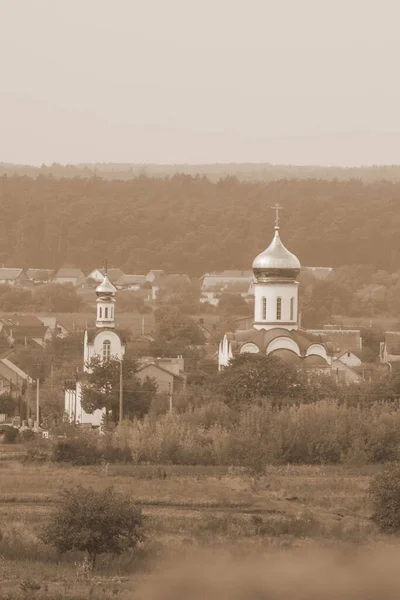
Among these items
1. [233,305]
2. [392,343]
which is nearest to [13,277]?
[233,305]

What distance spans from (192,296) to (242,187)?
50.1m

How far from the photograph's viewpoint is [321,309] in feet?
236

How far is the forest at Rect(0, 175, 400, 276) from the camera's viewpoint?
10719cm

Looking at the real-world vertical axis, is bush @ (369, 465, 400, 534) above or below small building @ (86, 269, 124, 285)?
below

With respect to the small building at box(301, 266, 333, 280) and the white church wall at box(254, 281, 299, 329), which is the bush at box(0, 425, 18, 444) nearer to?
the white church wall at box(254, 281, 299, 329)

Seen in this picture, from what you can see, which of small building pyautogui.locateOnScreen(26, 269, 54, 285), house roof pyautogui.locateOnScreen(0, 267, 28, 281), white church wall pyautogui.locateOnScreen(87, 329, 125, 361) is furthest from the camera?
small building pyautogui.locateOnScreen(26, 269, 54, 285)

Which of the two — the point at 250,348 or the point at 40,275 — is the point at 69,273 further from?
the point at 250,348

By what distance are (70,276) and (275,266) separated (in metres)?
64.2

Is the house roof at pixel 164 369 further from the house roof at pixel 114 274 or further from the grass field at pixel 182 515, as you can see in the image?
the house roof at pixel 114 274

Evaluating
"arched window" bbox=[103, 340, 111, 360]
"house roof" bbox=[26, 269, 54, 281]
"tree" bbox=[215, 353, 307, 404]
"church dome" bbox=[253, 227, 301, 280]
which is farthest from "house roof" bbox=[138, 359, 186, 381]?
"house roof" bbox=[26, 269, 54, 281]

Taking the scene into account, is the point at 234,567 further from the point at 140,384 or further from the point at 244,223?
the point at 244,223

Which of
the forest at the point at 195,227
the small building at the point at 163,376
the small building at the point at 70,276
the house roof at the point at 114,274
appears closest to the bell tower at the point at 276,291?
the small building at the point at 163,376

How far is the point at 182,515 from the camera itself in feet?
63.5

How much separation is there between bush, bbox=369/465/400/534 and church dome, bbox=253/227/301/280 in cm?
1659
